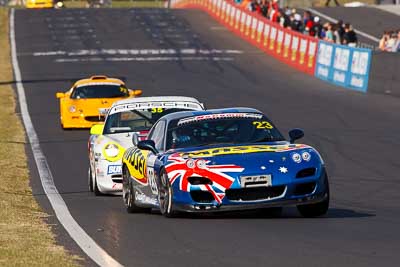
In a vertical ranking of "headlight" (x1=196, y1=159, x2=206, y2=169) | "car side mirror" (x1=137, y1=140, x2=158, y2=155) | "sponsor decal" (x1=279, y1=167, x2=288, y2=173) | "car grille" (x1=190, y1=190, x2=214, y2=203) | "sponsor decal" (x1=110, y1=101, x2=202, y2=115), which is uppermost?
"sponsor decal" (x1=279, y1=167, x2=288, y2=173)

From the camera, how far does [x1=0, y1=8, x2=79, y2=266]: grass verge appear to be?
9547 mm

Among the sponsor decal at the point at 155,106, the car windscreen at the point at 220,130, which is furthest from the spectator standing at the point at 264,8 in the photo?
the car windscreen at the point at 220,130

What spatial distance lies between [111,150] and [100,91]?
541 inches

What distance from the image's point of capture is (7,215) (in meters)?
12.9

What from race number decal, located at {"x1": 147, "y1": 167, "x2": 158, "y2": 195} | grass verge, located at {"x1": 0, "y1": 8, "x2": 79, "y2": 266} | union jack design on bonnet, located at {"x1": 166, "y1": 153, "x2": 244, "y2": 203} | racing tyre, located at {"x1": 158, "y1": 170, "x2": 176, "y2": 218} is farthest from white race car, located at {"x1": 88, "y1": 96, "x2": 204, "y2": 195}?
union jack design on bonnet, located at {"x1": 166, "y1": 153, "x2": 244, "y2": 203}

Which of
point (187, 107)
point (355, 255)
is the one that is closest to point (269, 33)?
point (187, 107)

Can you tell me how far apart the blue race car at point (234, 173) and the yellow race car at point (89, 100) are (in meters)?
15.1

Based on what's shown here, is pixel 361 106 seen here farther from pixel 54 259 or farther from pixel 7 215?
pixel 54 259

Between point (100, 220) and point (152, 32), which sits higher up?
point (100, 220)

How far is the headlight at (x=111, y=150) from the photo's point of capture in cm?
1638

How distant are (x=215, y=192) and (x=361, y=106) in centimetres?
2035

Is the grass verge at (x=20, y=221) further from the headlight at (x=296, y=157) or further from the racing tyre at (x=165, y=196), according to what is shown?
the headlight at (x=296, y=157)

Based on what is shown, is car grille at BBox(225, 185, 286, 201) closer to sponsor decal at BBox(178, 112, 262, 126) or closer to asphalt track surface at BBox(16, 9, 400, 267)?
asphalt track surface at BBox(16, 9, 400, 267)

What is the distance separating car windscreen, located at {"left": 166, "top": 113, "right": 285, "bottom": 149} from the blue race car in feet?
0.04
